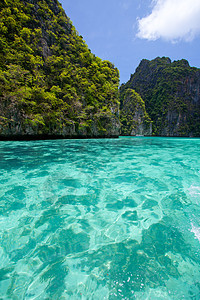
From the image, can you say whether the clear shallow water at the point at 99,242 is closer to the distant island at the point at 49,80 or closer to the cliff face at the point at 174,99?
the distant island at the point at 49,80

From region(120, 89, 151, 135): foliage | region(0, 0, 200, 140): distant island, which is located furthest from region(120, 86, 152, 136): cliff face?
region(0, 0, 200, 140): distant island

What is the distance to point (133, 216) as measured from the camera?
2.52m

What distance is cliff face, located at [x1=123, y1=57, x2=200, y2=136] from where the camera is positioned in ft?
230

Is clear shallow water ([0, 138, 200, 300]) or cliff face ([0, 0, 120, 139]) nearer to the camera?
clear shallow water ([0, 138, 200, 300])

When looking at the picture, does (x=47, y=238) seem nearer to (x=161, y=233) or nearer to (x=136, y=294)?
(x=136, y=294)

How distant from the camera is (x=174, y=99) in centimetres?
7444

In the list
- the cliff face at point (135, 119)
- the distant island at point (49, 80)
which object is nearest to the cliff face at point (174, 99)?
the cliff face at point (135, 119)

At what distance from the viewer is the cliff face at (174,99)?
70.2m

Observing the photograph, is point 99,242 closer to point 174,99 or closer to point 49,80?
point 49,80

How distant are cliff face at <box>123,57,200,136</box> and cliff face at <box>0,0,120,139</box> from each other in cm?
5536

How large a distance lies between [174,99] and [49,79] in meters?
76.8

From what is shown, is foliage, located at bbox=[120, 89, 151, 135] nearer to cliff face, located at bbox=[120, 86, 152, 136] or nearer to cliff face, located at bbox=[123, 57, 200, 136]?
cliff face, located at bbox=[120, 86, 152, 136]

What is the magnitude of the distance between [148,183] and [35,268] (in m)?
3.52

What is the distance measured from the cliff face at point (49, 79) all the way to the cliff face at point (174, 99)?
55362 mm
